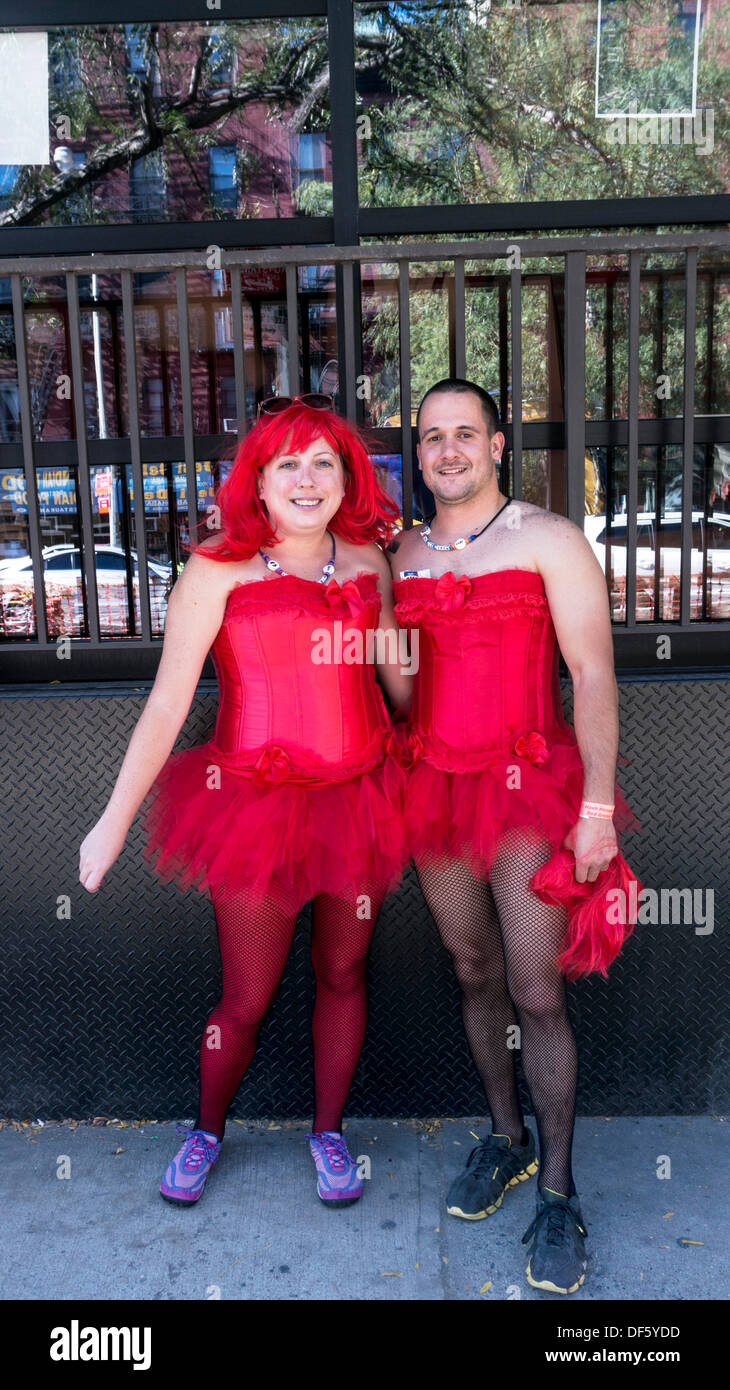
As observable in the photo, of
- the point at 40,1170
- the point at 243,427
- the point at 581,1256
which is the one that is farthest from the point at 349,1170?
the point at 243,427

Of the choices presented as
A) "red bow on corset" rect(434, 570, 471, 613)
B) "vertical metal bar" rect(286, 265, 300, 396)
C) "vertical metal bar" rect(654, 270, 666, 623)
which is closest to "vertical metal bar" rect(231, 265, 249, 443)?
"vertical metal bar" rect(286, 265, 300, 396)

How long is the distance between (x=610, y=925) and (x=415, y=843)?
1.63 ft

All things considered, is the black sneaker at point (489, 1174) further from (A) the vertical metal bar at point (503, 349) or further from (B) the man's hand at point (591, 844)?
(A) the vertical metal bar at point (503, 349)

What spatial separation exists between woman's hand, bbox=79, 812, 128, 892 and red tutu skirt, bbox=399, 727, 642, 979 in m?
0.70

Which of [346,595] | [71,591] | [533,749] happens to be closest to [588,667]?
[533,749]

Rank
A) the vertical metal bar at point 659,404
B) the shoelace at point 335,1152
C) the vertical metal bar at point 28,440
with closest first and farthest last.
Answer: the shoelace at point 335,1152 → the vertical metal bar at point 28,440 → the vertical metal bar at point 659,404

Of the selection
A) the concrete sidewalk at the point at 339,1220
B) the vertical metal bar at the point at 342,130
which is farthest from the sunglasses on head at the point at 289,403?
the concrete sidewalk at the point at 339,1220

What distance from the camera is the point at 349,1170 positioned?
9.80 feet

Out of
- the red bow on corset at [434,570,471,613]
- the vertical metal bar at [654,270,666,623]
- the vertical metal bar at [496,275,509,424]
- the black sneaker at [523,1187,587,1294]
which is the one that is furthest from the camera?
the vertical metal bar at [654,270,666,623]

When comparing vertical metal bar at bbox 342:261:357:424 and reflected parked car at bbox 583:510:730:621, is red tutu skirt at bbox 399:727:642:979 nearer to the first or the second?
vertical metal bar at bbox 342:261:357:424

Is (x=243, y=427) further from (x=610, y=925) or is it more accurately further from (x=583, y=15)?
(x=583, y=15)

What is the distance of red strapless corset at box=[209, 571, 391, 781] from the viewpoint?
2744 millimetres

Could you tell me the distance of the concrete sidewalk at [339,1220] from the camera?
2.64 meters

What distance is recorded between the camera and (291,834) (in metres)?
2.72
